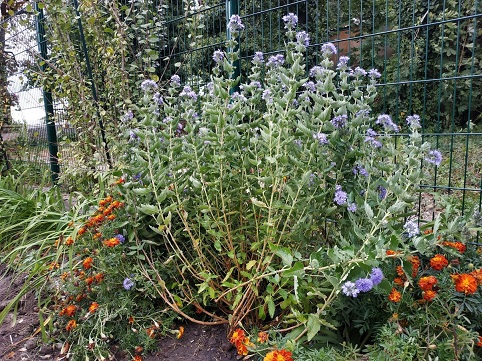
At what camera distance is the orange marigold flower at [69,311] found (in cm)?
222

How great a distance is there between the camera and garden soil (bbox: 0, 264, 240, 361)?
6.96 feet

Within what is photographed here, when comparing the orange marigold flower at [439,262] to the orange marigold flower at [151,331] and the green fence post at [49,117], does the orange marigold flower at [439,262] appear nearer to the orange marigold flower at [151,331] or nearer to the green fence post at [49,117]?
the orange marigold flower at [151,331]

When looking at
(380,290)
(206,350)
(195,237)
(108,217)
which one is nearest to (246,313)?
(206,350)

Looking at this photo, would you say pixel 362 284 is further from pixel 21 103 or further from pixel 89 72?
pixel 21 103

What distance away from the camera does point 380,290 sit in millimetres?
1685

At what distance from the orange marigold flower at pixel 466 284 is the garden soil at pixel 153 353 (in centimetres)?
101

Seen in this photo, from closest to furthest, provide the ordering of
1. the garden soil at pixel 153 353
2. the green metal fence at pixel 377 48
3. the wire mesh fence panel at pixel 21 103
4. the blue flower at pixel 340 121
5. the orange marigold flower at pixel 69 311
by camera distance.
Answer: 1. the blue flower at pixel 340 121
2. the garden soil at pixel 153 353
3. the orange marigold flower at pixel 69 311
4. the green metal fence at pixel 377 48
5. the wire mesh fence panel at pixel 21 103

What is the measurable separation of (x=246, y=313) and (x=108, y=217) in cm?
86

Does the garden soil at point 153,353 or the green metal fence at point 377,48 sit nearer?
the garden soil at point 153,353

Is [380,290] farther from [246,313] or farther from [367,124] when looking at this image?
[367,124]

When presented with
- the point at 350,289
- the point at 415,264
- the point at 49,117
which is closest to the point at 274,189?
the point at 350,289

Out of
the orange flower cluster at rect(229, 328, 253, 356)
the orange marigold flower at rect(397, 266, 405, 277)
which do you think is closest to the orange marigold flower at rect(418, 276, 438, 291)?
the orange marigold flower at rect(397, 266, 405, 277)

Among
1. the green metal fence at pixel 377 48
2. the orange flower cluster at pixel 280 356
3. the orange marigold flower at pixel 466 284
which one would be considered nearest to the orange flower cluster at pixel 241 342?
the orange flower cluster at pixel 280 356

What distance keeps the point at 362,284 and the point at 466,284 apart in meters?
0.40
